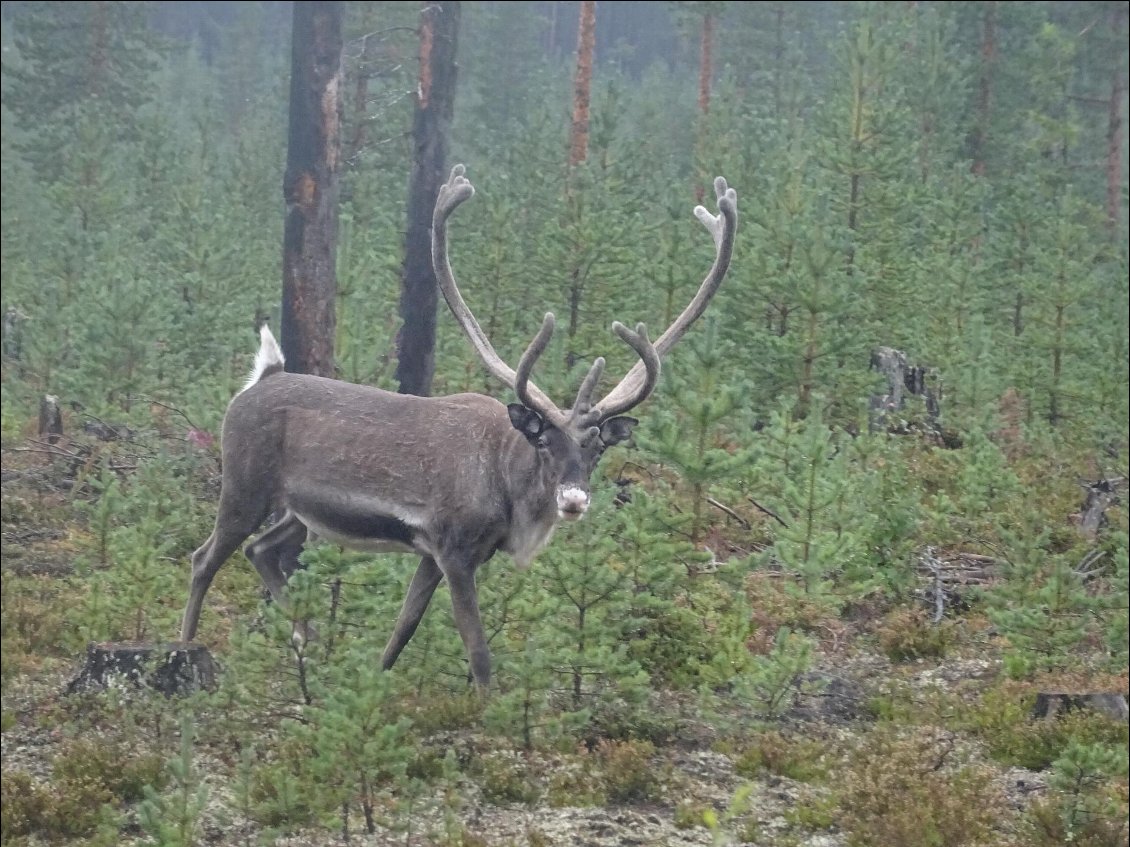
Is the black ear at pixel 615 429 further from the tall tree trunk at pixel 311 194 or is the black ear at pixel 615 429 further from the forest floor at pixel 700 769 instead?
the tall tree trunk at pixel 311 194

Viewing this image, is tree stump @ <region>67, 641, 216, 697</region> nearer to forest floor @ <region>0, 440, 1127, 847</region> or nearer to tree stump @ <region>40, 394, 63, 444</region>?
forest floor @ <region>0, 440, 1127, 847</region>

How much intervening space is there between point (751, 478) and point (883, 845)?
4.98 meters

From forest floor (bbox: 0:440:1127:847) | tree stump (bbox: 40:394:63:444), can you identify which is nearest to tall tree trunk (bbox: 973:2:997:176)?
tree stump (bbox: 40:394:63:444)

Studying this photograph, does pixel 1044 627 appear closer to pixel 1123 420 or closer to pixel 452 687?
pixel 452 687

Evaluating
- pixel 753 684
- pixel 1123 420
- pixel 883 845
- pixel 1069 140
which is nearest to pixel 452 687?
pixel 753 684

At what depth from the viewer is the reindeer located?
7781 mm

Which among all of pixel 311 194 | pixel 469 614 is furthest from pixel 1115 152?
pixel 469 614

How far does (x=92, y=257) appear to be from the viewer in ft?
65.8

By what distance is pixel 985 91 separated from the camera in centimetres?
2820

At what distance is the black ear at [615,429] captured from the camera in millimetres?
7824

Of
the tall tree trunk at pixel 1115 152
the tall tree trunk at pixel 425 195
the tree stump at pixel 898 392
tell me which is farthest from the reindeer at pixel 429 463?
the tall tree trunk at pixel 1115 152

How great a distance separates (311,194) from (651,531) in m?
4.58

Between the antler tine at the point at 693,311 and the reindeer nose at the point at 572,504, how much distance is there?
647mm

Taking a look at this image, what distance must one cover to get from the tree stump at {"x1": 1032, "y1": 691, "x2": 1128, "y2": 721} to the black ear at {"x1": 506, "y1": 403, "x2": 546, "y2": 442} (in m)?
3.31
